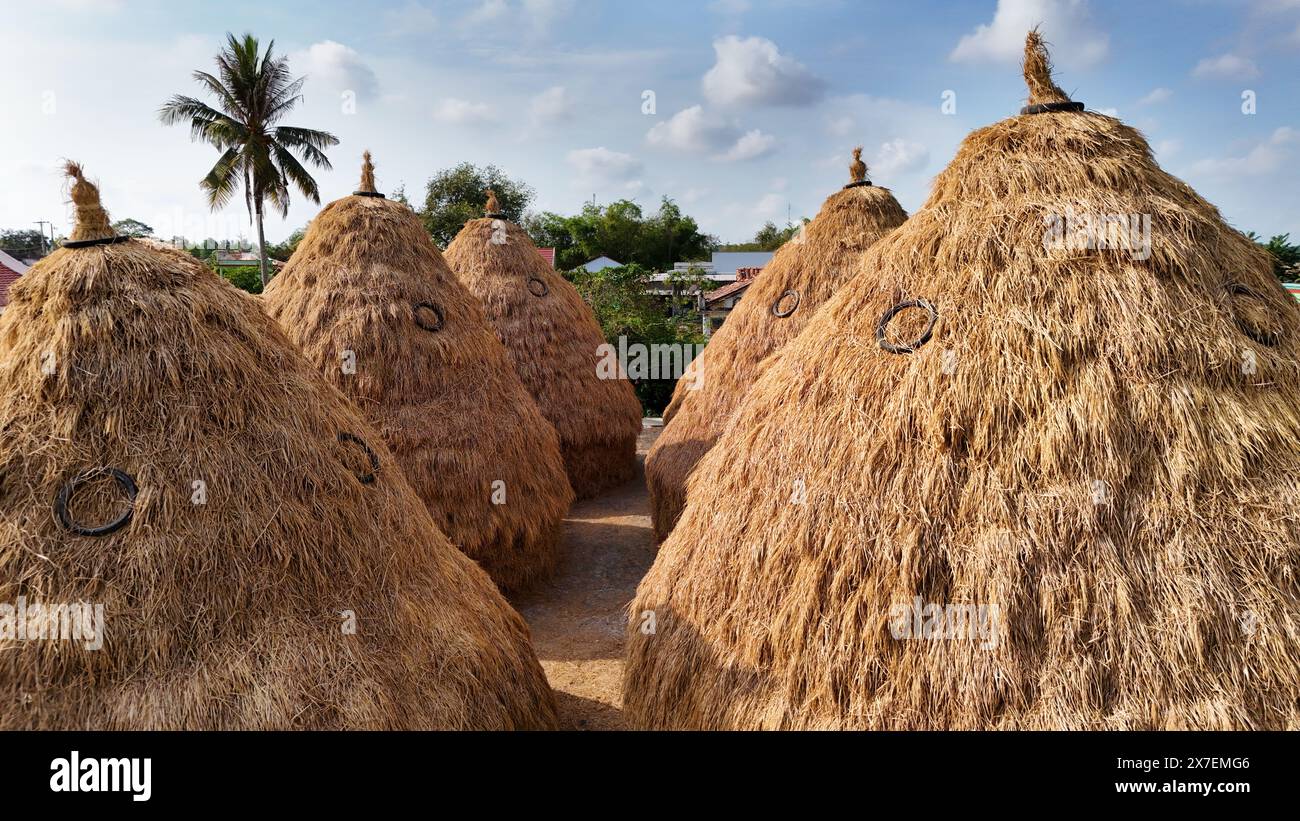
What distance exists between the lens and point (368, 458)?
5.14 m

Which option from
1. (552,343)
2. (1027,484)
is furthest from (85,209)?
(552,343)

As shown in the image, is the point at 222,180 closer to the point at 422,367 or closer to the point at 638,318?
the point at 638,318

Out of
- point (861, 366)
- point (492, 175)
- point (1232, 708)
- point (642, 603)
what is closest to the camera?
point (1232, 708)

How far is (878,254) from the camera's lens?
5012 mm

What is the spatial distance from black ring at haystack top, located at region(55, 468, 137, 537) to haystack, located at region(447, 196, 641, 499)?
9.37m

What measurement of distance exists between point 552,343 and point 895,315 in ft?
31.5

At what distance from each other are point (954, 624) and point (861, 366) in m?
1.56

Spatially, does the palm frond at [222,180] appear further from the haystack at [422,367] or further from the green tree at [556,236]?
the green tree at [556,236]

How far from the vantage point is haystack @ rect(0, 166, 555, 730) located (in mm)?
3895

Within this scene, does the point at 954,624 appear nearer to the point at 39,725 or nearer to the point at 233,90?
the point at 39,725

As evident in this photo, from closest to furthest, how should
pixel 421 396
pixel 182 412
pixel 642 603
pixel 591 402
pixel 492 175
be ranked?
pixel 182 412
pixel 642 603
pixel 421 396
pixel 591 402
pixel 492 175

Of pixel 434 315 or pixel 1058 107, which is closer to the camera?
pixel 1058 107

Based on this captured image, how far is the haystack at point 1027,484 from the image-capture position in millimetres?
A: 3773

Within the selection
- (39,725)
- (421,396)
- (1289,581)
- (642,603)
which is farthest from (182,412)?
(1289,581)
